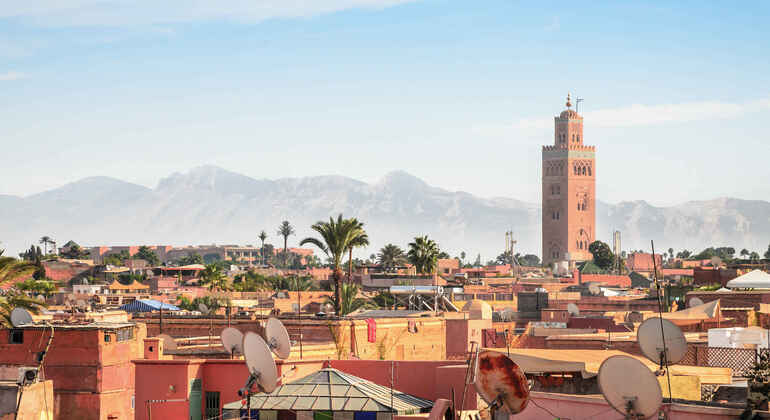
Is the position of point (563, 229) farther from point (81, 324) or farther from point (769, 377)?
point (769, 377)

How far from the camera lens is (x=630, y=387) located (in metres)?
12.0

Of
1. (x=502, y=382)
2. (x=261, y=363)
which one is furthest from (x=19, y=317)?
(x=502, y=382)

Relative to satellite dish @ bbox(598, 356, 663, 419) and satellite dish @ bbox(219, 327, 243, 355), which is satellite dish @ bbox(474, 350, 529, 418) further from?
satellite dish @ bbox(219, 327, 243, 355)

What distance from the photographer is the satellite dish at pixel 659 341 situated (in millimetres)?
15219

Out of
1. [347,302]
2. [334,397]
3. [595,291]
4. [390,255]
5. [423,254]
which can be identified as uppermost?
[390,255]

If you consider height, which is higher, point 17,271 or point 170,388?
point 17,271

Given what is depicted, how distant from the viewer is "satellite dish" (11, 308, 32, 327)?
91.6 feet

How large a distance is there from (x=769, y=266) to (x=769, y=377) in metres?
65.7

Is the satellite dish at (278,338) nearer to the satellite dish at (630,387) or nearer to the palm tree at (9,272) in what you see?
the satellite dish at (630,387)

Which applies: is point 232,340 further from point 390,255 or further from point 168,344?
point 390,255

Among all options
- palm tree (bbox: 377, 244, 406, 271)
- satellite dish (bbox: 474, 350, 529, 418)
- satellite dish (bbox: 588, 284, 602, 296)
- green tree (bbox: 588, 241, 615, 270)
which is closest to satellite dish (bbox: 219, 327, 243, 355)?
satellite dish (bbox: 474, 350, 529, 418)

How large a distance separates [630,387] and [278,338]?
8.54 m

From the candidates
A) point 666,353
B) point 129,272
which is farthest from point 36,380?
point 129,272

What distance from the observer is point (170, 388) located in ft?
72.5
